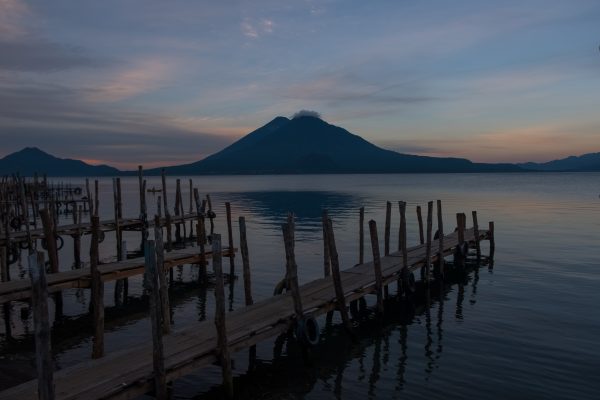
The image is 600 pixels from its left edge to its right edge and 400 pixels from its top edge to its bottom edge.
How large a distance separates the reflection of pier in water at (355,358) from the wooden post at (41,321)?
4474 mm

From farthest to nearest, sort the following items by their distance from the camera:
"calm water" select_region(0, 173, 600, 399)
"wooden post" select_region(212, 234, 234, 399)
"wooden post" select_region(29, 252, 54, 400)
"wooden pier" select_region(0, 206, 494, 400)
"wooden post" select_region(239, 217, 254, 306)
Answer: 1. "wooden post" select_region(239, 217, 254, 306)
2. "calm water" select_region(0, 173, 600, 399)
3. "wooden post" select_region(212, 234, 234, 399)
4. "wooden pier" select_region(0, 206, 494, 400)
5. "wooden post" select_region(29, 252, 54, 400)

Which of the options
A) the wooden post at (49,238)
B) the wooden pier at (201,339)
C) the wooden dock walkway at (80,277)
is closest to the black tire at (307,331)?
the wooden pier at (201,339)

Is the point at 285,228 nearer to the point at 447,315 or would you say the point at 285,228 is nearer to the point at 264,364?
the point at 264,364

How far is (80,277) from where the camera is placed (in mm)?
15812

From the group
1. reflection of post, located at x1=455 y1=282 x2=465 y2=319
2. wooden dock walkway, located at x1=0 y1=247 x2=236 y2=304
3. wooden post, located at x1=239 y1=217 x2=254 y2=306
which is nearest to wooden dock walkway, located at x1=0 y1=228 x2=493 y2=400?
wooden dock walkway, located at x1=0 y1=247 x2=236 y2=304

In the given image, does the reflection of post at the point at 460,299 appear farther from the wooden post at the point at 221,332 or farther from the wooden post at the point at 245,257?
the wooden post at the point at 221,332

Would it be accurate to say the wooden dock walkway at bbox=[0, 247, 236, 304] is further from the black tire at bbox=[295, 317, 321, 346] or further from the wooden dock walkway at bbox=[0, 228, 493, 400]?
the black tire at bbox=[295, 317, 321, 346]

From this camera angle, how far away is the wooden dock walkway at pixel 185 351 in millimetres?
8367

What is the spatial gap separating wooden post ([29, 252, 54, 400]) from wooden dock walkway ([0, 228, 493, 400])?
1099 mm

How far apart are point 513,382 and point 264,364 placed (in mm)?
5987

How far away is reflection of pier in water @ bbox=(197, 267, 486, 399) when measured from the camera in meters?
11.5

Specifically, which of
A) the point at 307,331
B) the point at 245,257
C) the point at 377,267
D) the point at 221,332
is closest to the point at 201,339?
the point at 221,332

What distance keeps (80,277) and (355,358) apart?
9024 mm

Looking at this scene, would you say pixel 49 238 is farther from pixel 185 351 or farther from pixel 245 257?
pixel 185 351
